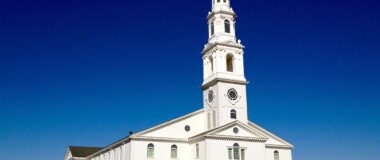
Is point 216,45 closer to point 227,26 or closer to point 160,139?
point 227,26

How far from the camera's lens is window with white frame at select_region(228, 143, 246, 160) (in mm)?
51125

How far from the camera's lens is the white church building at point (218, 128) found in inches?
2019

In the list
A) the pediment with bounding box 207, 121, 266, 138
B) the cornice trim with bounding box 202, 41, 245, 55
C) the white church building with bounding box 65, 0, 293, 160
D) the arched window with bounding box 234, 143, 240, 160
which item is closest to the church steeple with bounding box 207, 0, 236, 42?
the white church building with bounding box 65, 0, 293, 160

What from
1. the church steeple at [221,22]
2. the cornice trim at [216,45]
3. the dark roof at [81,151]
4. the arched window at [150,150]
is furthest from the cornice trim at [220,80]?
the dark roof at [81,151]

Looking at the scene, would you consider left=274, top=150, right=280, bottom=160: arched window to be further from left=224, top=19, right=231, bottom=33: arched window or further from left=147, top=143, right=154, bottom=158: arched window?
left=224, top=19, right=231, bottom=33: arched window

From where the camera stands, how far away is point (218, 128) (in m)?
50.8

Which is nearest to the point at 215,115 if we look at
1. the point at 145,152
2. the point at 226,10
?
the point at 145,152

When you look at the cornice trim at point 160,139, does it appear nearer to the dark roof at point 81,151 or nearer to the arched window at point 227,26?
the arched window at point 227,26

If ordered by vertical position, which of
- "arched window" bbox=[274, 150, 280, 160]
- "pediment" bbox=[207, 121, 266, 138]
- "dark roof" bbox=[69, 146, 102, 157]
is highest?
"dark roof" bbox=[69, 146, 102, 157]

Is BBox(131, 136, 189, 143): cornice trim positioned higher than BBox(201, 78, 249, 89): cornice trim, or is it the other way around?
BBox(201, 78, 249, 89): cornice trim

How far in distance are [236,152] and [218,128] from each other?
3.59m

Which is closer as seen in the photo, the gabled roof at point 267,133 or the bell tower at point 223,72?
the bell tower at point 223,72

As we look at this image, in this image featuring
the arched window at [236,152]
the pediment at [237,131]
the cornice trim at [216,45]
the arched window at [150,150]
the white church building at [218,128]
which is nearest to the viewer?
the pediment at [237,131]

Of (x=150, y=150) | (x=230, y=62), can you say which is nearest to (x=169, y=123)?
(x=150, y=150)
